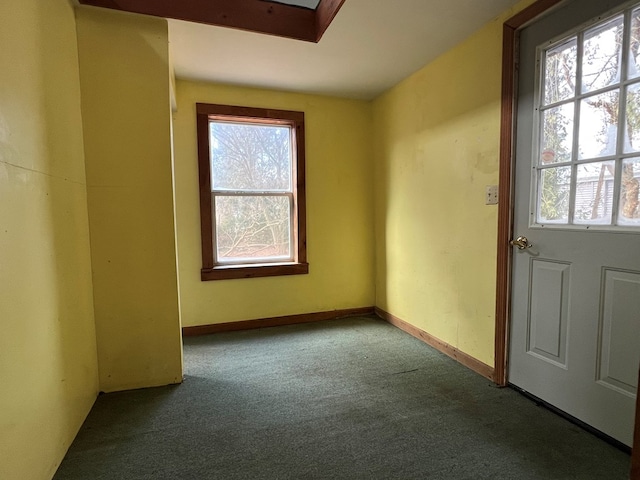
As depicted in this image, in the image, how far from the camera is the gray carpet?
145 centimetres

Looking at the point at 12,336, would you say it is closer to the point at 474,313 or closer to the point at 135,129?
the point at 135,129

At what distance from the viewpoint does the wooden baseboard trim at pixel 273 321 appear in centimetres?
313

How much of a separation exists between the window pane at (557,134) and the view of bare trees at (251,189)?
216cm

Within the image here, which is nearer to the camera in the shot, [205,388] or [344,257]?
[205,388]

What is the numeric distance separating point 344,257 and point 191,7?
2451 millimetres

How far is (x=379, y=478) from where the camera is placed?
54.7 inches

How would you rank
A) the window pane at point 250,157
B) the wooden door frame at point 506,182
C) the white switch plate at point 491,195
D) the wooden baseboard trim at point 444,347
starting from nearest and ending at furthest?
the wooden door frame at point 506,182
the white switch plate at point 491,195
the wooden baseboard trim at point 444,347
the window pane at point 250,157

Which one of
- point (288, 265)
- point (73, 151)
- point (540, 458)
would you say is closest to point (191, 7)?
point (73, 151)

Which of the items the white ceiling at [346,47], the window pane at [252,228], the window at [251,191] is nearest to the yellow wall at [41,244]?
the white ceiling at [346,47]

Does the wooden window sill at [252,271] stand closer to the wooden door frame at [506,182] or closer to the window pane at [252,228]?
the window pane at [252,228]

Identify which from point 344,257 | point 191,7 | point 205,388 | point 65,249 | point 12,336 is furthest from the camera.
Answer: point 344,257

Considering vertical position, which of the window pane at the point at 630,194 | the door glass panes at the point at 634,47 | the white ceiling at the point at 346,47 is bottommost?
the window pane at the point at 630,194

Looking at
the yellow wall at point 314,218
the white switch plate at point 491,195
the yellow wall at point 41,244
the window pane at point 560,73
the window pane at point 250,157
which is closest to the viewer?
the yellow wall at point 41,244

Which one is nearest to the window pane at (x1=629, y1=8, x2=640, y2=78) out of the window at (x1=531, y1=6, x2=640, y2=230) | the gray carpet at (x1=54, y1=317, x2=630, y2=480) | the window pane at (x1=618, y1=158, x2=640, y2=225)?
the window at (x1=531, y1=6, x2=640, y2=230)
